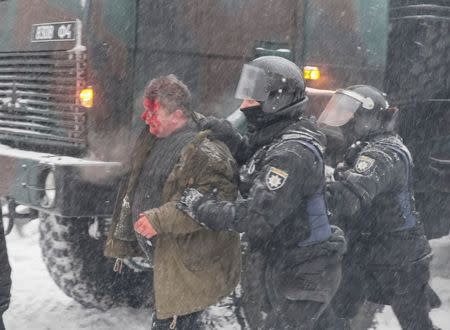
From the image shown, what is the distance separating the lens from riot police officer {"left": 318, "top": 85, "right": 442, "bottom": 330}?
139 inches

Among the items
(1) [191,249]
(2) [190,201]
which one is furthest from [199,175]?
(1) [191,249]

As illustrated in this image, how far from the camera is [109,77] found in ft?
12.9

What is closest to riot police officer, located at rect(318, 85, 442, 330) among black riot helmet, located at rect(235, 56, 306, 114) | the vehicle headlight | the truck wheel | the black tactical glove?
the black tactical glove

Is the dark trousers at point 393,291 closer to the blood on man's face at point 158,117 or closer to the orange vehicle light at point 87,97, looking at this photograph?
the blood on man's face at point 158,117

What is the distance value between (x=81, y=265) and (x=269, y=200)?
2.25 m

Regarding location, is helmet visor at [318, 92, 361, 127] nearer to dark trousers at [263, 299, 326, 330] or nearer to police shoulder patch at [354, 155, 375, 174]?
police shoulder patch at [354, 155, 375, 174]

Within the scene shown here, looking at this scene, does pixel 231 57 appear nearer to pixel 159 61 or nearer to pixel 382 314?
pixel 159 61

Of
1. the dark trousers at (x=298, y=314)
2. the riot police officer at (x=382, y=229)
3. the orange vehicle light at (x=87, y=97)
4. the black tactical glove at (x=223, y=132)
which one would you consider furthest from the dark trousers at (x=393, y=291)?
the orange vehicle light at (x=87, y=97)

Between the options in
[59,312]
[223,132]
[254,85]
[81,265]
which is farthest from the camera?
[59,312]

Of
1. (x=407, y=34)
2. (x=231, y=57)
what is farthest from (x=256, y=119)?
(x=407, y=34)

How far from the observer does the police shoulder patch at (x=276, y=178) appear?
8.68 ft

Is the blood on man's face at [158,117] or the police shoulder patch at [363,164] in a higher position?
the blood on man's face at [158,117]

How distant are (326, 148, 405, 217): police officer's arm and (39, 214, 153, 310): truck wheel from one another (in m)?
1.67

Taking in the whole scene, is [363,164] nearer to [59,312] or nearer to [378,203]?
[378,203]
